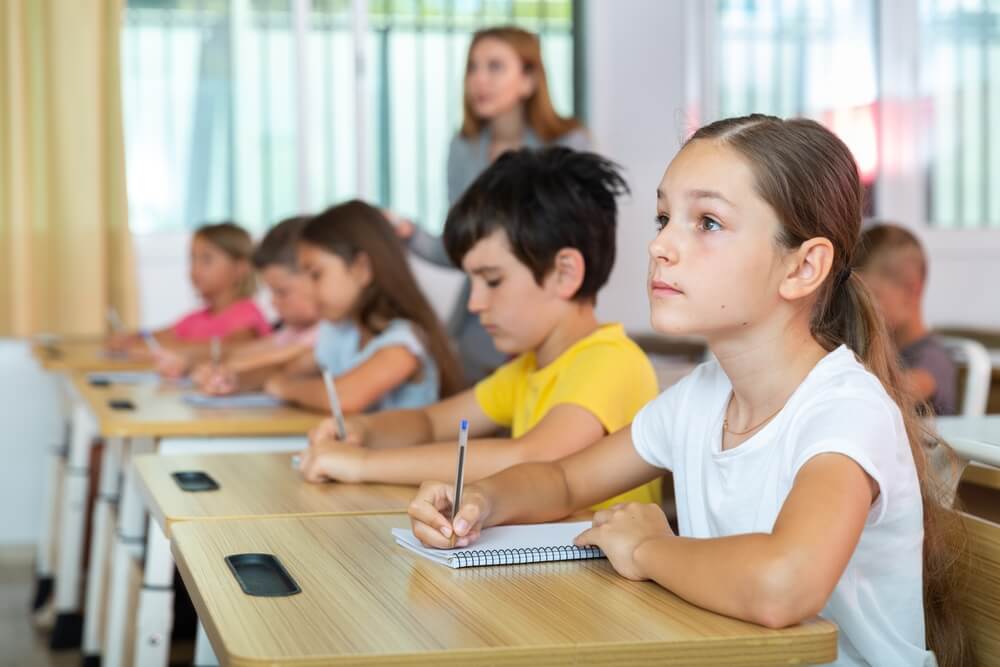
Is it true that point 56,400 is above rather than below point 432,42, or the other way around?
below

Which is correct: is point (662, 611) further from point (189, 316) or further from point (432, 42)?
point (432, 42)

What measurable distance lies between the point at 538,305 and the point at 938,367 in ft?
4.64

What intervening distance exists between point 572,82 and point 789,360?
146 inches

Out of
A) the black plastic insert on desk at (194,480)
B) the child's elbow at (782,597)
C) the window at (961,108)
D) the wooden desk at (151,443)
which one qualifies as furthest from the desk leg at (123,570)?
the window at (961,108)

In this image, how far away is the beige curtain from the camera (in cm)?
420

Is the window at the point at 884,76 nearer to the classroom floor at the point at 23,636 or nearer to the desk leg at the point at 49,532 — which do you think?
the desk leg at the point at 49,532

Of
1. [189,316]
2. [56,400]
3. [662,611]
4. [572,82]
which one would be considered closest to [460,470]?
[662,611]

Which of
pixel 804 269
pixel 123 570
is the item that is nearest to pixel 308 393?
pixel 123 570

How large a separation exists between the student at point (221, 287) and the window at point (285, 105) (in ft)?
1.14

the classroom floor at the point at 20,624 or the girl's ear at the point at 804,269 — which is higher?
the girl's ear at the point at 804,269

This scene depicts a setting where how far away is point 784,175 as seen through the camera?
123 centimetres

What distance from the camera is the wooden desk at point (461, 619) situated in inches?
37.0

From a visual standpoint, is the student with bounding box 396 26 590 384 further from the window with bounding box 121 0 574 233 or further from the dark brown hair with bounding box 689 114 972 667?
the dark brown hair with bounding box 689 114 972 667

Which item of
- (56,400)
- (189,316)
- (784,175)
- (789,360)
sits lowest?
(56,400)
